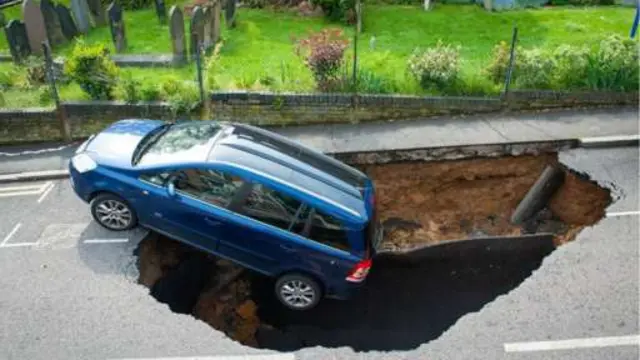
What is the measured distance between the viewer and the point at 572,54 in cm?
1112

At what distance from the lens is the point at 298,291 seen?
7648mm

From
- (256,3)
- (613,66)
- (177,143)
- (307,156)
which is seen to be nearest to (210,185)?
(177,143)

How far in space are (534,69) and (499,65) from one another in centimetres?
64

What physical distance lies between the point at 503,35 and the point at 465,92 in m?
3.75

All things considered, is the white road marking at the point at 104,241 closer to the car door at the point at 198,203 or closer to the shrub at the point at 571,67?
the car door at the point at 198,203

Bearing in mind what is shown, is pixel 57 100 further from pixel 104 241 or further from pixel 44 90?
pixel 104 241

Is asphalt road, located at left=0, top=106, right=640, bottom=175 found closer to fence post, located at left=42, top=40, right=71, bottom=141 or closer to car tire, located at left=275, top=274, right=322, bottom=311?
fence post, located at left=42, top=40, right=71, bottom=141

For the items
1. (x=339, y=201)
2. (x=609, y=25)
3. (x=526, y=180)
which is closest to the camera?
(x=339, y=201)

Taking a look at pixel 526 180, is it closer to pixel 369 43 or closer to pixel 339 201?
pixel 339 201

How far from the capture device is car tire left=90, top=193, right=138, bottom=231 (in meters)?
7.82

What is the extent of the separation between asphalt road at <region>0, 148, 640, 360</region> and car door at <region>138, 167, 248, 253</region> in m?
0.88

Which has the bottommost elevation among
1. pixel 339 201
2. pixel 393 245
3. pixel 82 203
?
pixel 393 245

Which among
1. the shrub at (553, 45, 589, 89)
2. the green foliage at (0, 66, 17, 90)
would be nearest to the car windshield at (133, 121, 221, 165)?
the green foliage at (0, 66, 17, 90)

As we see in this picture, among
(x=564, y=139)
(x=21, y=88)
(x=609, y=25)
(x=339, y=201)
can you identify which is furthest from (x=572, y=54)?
(x=21, y=88)
